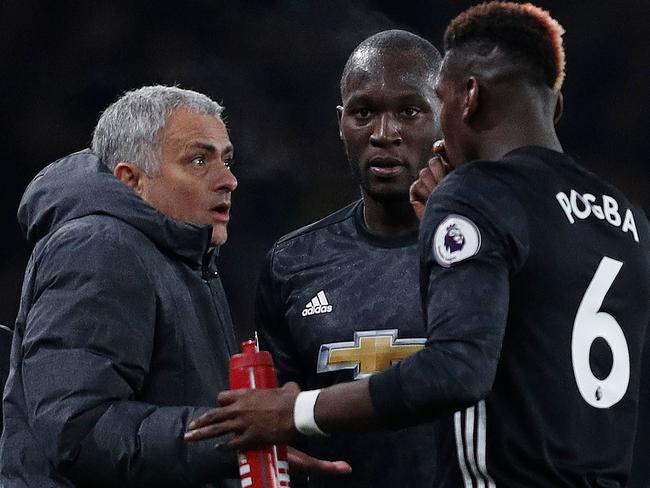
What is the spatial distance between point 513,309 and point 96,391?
24.4 inches

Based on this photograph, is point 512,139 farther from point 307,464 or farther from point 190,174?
point 190,174

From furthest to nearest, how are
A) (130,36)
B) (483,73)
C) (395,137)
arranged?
1. (130,36)
2. (395,137)
3. (483,73)

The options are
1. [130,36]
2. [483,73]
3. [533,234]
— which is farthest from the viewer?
[130,36]

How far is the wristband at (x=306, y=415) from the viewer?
4.96 feet

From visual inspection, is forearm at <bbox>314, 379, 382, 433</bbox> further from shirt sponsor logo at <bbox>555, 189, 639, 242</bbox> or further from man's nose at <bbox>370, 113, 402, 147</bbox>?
man's nose at <bbox>370, 113, 402, 147</bbox>

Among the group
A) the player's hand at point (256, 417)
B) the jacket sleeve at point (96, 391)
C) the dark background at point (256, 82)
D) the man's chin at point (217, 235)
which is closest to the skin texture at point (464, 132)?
the player's hand at point (256, 417)

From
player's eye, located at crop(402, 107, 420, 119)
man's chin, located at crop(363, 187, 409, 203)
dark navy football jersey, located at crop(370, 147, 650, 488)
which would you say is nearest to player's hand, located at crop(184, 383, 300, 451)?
dark navy football jersey, located at crop(370, 147, 650, 488)

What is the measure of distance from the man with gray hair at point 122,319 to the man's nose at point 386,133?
1.22 ft

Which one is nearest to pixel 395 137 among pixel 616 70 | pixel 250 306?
pixel 250 306

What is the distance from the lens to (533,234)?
4.89ft

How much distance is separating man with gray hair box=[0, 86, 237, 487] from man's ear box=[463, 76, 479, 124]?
55 cm

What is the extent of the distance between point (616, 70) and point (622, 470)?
357 centimetres

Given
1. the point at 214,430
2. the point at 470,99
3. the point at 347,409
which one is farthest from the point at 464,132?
the point at 214,430

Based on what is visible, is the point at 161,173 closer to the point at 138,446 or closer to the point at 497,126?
the point at 138,446
